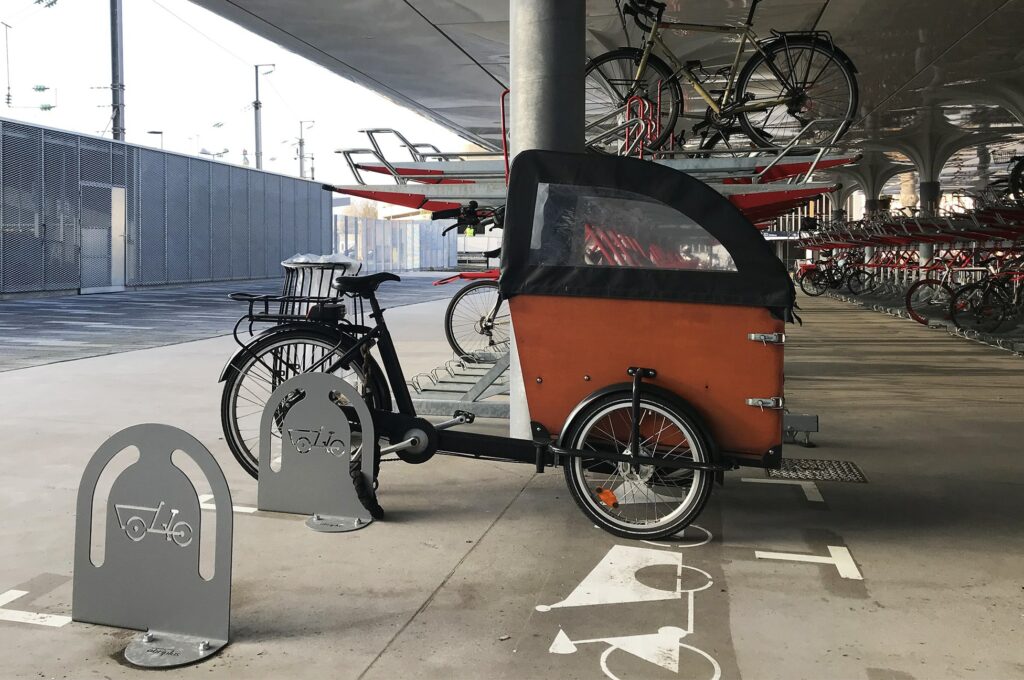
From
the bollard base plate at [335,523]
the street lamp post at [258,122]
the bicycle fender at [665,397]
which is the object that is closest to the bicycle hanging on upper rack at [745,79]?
the bicycle fender at [665,397]

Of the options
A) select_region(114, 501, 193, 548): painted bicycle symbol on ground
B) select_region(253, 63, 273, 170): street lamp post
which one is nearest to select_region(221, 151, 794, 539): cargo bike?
select_region(114, 501, 193, 548): painted bicycle symbol on ground

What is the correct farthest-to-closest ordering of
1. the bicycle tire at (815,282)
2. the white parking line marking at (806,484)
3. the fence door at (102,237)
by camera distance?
1. the bicycle tire at (815,282)
2. the fence door at (102,237)
3. the white parking line marking at (806,484)

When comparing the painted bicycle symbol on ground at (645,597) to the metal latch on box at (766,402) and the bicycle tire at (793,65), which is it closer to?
the metal latch on box at (766,402)

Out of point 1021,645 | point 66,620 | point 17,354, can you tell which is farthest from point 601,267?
point 17,354

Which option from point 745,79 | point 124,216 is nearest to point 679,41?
point 745,79

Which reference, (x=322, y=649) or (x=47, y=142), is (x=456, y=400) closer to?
(x=322, y=649)

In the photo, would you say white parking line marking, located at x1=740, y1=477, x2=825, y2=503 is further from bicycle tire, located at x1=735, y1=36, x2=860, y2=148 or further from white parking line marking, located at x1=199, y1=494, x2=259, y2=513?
bicycle tire, located at x1=735, y1=36, x2=860, y2=148

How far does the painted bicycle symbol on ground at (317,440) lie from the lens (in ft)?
14.1

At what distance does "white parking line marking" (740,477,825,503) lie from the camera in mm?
4953

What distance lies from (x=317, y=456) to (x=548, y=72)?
2536mm

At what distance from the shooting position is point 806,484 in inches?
206

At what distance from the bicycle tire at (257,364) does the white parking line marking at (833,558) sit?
1.97 metres

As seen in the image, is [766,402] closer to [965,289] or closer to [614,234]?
[614,234]

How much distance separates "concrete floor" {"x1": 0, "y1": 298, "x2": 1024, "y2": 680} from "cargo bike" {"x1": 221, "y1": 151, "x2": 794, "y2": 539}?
355 mm
